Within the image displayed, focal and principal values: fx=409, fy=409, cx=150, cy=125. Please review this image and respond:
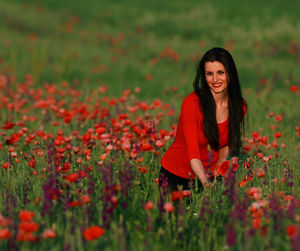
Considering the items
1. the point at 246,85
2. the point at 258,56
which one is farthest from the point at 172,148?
the point at 258,56

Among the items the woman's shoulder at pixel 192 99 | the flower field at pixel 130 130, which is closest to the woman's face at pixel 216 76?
the woman's shoulder at pixel 192 99

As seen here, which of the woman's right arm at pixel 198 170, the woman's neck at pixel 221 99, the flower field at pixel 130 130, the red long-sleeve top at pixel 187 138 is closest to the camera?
the flower field at pixel 130 130

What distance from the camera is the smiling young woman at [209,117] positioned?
315 centimetres

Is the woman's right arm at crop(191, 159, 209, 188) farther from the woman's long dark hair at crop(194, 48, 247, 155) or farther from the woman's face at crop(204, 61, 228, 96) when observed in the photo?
the woman's face at crop(204, 61, 228, 96)

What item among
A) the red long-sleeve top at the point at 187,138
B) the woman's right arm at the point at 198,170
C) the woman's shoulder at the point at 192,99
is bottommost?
the woman's right arm at the point at 198,170

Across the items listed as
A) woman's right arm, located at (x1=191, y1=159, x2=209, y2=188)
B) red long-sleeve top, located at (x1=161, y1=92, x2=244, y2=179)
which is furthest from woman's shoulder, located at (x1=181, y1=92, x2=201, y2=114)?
woman's right arm, located at (x1=191, y1=159, x2=209, y2=188)

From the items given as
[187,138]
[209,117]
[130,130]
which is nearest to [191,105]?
[209,117]

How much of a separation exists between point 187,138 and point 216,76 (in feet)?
1.75

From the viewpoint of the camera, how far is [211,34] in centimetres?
1426

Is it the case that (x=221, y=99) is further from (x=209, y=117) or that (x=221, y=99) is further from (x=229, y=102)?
(x=209, y=117)

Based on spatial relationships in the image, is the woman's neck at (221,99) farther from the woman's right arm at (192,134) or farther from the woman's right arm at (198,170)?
the woman's right arm at (198,170)

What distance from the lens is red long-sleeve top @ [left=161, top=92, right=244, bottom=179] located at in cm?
314

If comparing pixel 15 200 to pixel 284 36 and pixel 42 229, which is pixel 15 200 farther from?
pixel 284 36

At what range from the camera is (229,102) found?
3332 millimetres
